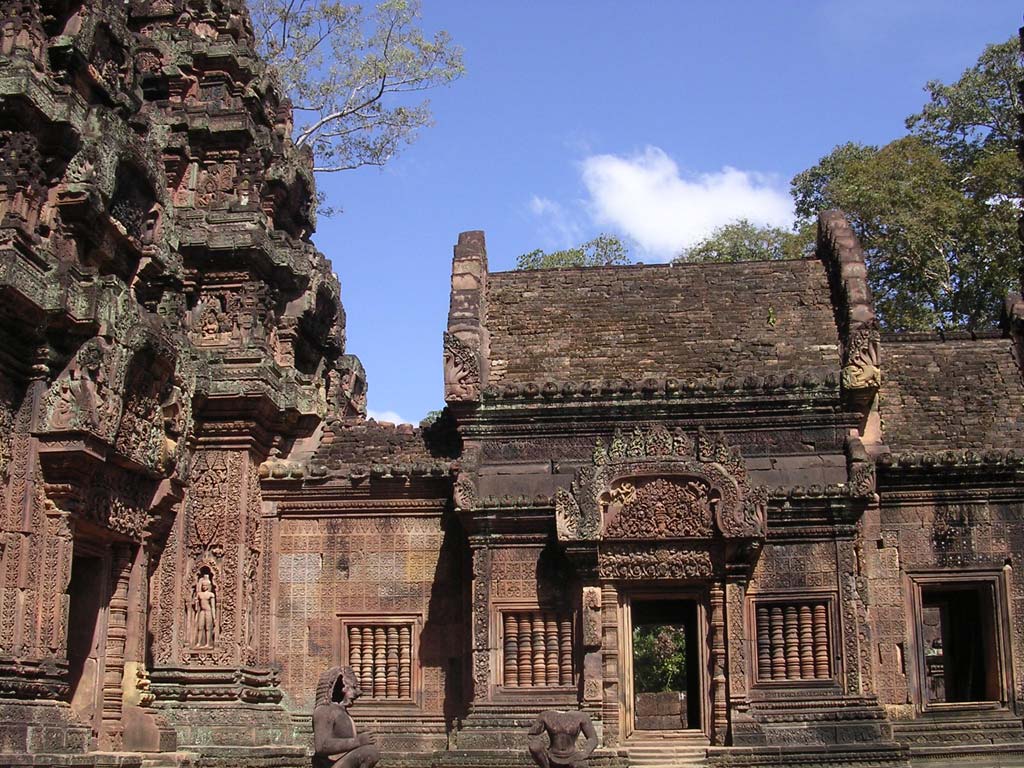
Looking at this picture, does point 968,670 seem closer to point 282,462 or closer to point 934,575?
point 934,575

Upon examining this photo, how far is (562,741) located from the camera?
38.6ft

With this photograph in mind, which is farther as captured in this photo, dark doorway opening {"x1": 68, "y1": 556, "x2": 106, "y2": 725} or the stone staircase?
the stone staircase

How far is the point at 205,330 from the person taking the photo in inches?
680

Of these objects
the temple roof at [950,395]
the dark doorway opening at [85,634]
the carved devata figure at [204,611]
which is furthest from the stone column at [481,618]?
the temple roof at [950,395]

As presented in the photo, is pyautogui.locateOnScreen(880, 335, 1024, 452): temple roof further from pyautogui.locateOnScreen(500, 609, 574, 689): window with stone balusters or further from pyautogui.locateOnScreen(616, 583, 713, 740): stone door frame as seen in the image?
pyautogui.locateOnScreen(500, 609, 574, 689): window with stone balusters

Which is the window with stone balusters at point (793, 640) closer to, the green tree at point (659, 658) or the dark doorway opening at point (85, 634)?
the dark doorway opening at point (85, 634)

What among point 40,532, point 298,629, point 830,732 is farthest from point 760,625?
point 40,532

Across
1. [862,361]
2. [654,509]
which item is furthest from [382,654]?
[862,361]

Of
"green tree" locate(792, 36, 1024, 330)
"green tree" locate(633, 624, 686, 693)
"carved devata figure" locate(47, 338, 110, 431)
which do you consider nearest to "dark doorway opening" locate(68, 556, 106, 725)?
"carved devata figure" locate(47, 338, 110, 431)

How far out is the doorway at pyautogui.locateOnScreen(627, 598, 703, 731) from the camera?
56.3ft

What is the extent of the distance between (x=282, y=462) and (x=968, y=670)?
30.9 ft

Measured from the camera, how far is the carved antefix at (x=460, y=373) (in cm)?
1666

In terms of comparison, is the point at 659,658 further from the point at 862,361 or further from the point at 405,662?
the point at 862,361

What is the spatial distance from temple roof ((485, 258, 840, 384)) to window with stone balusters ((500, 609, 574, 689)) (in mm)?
3111
